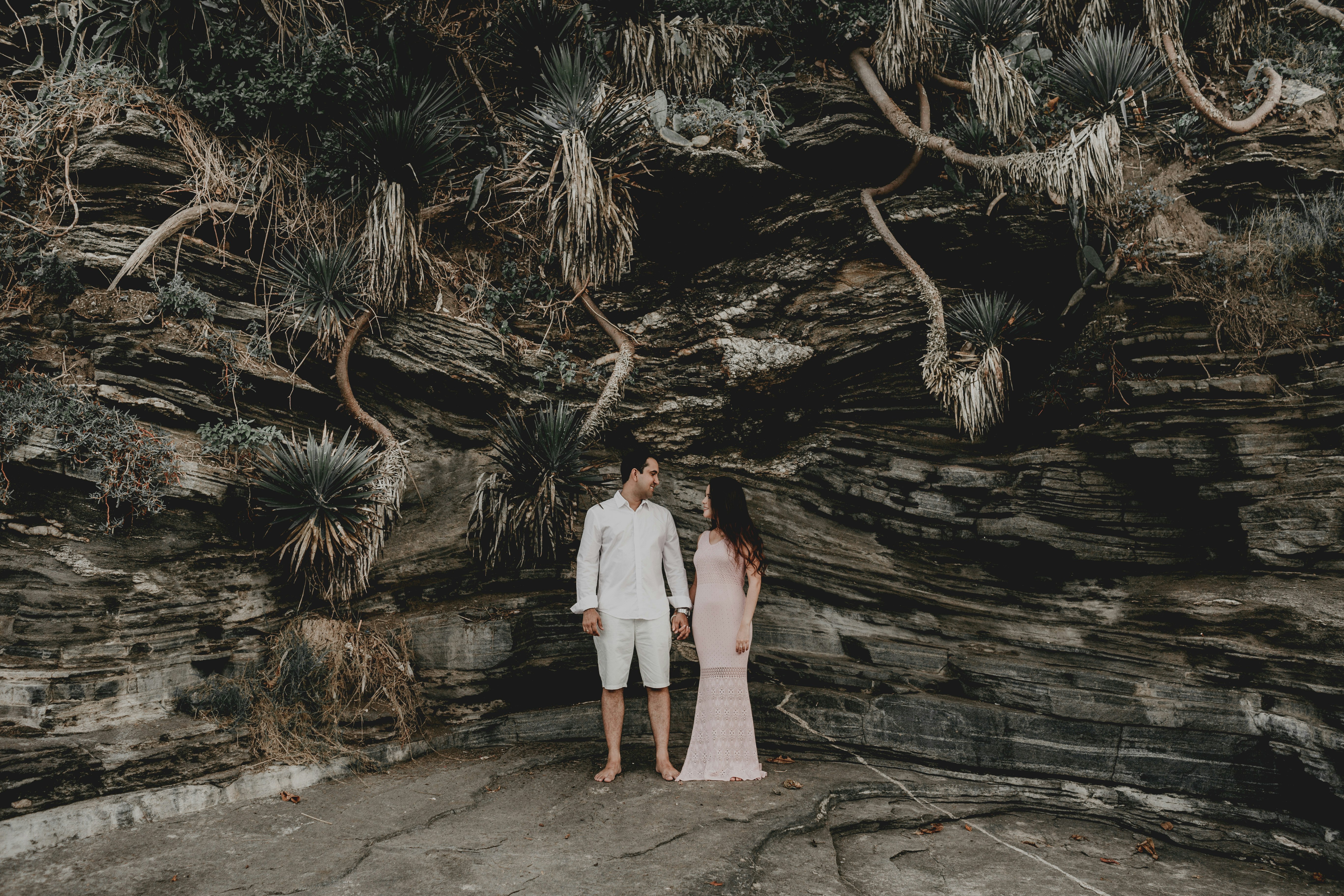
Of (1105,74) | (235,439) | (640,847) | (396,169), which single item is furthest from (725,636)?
(1105,74)

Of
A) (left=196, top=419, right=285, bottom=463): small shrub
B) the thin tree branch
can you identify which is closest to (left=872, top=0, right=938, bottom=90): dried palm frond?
the thin tree branch

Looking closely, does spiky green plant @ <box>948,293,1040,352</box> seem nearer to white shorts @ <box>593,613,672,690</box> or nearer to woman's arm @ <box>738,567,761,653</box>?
woman's arm @ <box>738,567,761,653</box>

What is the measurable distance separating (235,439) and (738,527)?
13.4ft

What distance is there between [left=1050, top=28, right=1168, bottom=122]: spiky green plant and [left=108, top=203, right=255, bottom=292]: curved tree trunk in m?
7.38

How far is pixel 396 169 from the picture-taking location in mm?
7363

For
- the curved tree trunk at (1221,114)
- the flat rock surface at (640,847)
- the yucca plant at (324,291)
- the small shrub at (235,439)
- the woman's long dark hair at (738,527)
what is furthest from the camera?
the yucca plant at (324,291)

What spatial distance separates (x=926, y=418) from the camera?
24.2ft

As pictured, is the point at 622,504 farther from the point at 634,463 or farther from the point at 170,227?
the point at 170,227

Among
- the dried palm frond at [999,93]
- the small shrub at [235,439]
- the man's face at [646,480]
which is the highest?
the dried palm frond at [999,93]

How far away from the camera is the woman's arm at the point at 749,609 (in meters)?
5.25

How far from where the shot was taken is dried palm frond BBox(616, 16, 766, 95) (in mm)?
8328

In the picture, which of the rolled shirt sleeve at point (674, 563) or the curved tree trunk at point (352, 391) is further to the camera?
the curved tree trunk at point (352, 391)

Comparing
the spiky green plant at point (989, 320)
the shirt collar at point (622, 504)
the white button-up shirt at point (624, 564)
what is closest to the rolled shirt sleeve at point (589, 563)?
the white button-up shirt at point (624, 564)

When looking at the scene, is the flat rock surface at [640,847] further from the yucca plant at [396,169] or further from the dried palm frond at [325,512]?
the yucca plant at [396,169]
